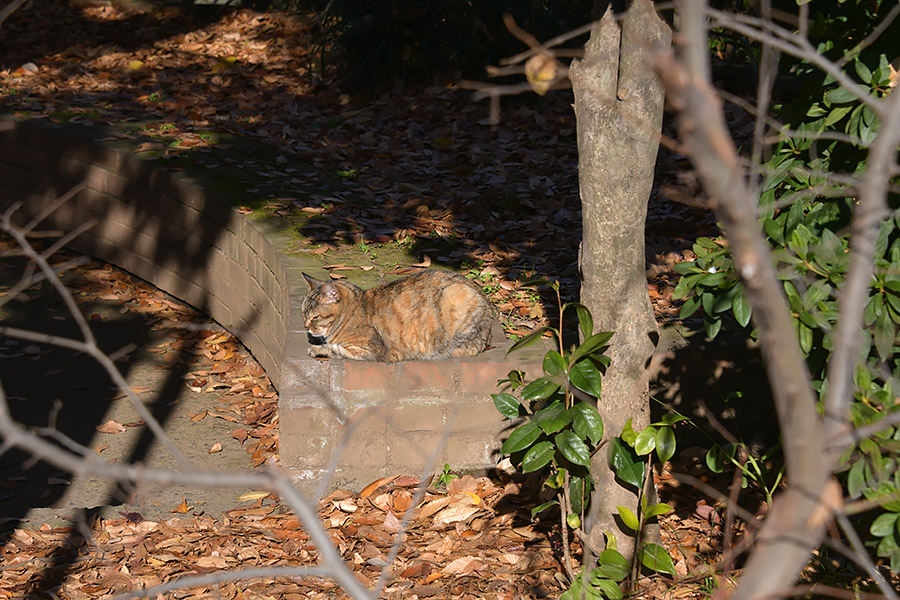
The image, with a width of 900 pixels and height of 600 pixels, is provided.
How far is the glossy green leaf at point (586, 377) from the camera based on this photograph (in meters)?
3.60

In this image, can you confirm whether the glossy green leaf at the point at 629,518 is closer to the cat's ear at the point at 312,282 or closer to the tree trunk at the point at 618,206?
the tree trunk at the point at 618,206

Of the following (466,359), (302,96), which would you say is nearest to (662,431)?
(466,359)

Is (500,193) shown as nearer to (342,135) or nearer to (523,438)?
(342,135)

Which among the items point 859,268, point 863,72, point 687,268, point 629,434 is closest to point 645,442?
point 629,434

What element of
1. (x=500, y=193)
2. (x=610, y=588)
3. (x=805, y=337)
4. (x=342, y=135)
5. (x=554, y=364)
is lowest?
(x=610, y=588)

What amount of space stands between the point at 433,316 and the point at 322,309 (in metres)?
0.66

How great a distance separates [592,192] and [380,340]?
191 cm

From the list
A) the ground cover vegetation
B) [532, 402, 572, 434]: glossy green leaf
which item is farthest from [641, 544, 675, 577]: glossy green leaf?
[532, 402, 572, 434]: glossy green leaf

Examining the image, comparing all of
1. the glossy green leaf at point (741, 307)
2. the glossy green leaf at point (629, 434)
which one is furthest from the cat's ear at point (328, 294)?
the glossy green leaf at point (741, 307)

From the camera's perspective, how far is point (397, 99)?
10906 mm

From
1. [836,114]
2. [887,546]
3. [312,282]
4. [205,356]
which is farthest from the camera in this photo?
[205,356]

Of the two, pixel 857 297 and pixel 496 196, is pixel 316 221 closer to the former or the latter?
pixel 496 196

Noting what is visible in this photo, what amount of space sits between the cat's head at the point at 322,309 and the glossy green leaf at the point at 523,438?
1.85 metres

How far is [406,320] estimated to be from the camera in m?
5.30
